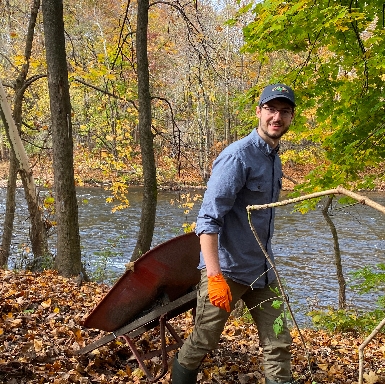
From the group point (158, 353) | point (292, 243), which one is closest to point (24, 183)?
point (158, 353)

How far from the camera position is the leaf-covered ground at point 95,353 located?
3533 mm

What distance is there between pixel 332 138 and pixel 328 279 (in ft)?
21.2

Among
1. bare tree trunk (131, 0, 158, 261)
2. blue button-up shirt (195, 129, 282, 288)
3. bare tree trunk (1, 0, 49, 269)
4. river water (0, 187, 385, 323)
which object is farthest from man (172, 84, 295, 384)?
bare tree trunk (1, 0, 49, 269)

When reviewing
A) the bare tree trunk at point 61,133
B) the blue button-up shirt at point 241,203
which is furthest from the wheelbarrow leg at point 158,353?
the bare tree trunk at point 61,133

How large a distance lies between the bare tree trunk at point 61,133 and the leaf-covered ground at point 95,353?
134cm

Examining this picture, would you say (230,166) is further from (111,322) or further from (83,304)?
(83,304)

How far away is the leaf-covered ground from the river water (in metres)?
3.27

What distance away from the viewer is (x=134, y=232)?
15.5 meters

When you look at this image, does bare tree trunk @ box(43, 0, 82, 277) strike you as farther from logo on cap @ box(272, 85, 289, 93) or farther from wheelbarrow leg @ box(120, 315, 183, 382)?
logo on cap @ box(272, 85, 289, 93)

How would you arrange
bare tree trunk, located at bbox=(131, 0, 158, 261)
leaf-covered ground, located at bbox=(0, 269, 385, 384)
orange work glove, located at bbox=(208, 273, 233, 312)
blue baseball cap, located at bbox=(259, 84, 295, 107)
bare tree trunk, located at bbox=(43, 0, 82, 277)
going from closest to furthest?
orange work glove, located at bbox=(208, 273, 233, 312) → blue baseball cap, located at bbox=(259, 84, 295, 107) → leaf-covered ground, located at bbox=(0, 269, 385, 384) → bare tree trunk, located at bbox=(43, 0, 82, 277) → bare tree trunk, located at bbox=(131, 0, 158, 261)

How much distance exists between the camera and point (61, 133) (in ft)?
21.4

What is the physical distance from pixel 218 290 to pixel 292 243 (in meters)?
12.5

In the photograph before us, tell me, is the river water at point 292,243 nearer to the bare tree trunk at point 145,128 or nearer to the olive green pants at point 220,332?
the bare tree trunk at point 145,128

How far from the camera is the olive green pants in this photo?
9.71 ft
